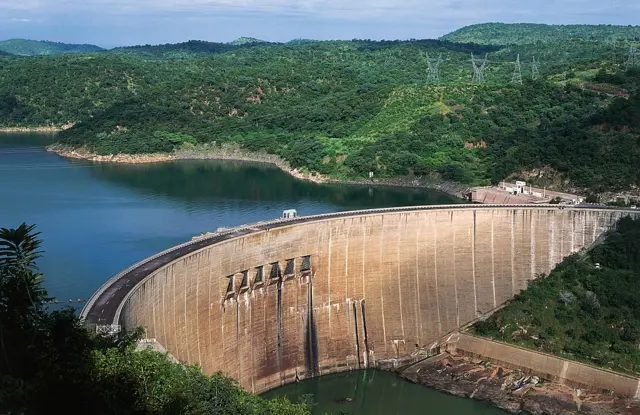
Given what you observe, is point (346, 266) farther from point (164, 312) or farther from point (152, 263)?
point (164, 312)

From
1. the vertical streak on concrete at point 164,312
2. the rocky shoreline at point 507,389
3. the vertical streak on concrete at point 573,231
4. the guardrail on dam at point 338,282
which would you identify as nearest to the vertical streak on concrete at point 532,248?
the guardrail on dam at point 338,282

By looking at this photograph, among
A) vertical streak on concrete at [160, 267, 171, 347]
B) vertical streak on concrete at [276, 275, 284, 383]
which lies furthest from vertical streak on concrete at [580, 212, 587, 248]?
vertical streak on concrete at [160, 267, 171, 347]

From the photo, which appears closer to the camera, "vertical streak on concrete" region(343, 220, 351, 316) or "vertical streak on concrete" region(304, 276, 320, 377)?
"vertical streak on concrete" region(304, 276, 320, 377)

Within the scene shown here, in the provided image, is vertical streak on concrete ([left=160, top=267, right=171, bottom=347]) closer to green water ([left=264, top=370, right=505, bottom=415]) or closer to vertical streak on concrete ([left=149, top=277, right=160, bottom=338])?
vertical streak on concrete ([left=149, top=277, right=160, bottom=338])

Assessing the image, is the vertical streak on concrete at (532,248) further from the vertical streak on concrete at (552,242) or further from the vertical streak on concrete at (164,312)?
the vertical streak on concrete at (164,312)

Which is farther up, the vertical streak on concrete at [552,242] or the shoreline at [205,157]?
the shoreline at [205,157]

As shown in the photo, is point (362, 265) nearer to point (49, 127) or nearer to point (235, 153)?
point (235, 153)

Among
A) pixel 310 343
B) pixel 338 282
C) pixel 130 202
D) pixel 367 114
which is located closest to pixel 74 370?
pixel 310 343
